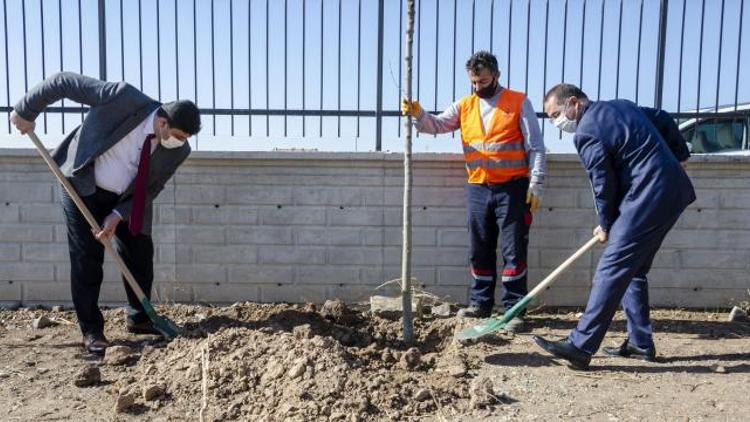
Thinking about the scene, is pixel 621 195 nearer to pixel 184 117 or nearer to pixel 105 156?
pixel 184 117

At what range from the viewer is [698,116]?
5.13 meters

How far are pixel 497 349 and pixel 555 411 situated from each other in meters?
0.87

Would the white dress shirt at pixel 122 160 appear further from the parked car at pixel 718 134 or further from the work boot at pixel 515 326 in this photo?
the parked car at pixel 718 134

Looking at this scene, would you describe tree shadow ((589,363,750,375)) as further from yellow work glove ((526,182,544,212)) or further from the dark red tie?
the dark red tie

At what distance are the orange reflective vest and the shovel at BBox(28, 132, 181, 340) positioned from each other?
7.70 feet

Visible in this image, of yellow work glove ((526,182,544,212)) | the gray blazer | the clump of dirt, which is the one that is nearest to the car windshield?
yellow work glove ((526,182,544,212))

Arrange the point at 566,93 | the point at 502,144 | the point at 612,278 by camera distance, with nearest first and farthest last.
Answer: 1. the point at 612,278
2. the point at 566,93
3. the point at 502,144

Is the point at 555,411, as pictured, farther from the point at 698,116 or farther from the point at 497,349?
the point at 698,116

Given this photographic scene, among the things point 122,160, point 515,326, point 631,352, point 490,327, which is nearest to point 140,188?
point 122,160

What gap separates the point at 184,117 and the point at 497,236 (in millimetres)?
2326

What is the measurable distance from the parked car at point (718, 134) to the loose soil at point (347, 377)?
1922 millimetres

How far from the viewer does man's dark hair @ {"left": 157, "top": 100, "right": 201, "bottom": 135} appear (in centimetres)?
360

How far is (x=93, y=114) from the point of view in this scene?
3.81m

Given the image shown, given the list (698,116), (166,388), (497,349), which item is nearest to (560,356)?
(497,349)
